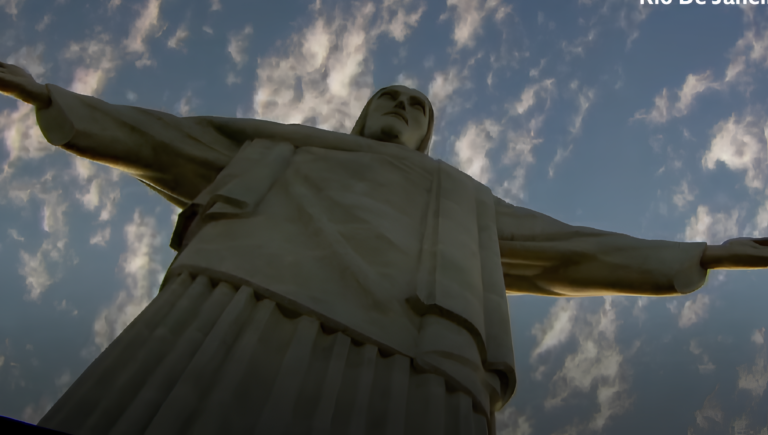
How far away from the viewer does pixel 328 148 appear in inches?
217

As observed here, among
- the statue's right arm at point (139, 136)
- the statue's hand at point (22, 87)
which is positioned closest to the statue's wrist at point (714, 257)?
the statue's right arm at point (139, 136)

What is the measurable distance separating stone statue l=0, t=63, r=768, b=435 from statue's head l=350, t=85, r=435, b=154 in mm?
749

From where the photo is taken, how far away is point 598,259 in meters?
5.27

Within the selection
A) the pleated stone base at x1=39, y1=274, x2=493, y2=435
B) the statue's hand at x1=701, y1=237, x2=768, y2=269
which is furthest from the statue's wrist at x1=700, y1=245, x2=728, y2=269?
the pleated stone base at x1=39, y1=274, x2=493, y2=435

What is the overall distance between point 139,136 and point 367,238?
2.11 meters

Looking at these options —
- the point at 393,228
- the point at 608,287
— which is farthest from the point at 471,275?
the point at 608,287

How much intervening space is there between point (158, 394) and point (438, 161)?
3616 millimetres

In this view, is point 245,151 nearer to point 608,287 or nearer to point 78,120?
point 78,120

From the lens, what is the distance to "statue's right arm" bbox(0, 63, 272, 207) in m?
4.55

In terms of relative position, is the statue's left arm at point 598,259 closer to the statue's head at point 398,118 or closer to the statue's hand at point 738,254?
the statue's hand at point 738,254

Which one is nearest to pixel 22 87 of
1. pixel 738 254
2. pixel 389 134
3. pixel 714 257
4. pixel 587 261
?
pixel 389 134

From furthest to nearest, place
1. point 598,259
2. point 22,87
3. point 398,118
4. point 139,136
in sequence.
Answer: point 398,118
point 598,259
point 139,136
point 22,87

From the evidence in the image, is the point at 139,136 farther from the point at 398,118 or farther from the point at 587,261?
the point at 587,261

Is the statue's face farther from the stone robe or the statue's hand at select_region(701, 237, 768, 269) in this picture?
the statue's hand at select_region(701, 237, 768, 269)
